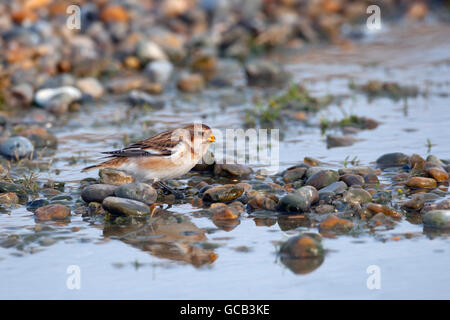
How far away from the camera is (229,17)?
1630 centimetres

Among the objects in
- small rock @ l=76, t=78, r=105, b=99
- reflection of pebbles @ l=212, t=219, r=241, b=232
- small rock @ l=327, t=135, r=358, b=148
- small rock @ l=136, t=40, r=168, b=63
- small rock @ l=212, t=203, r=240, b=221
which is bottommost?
reflection of pebbles @ l=212, t=219, r=241, b=232

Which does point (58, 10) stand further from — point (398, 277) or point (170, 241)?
point (398, 277)

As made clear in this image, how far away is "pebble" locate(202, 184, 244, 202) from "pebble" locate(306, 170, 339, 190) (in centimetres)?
77

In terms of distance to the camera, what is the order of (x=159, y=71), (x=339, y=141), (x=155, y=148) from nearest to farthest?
(x=155, y=148)
(x=339, y=141)
(x=159, y=71)

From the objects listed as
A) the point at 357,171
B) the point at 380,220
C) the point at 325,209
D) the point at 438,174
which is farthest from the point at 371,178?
the point at 380,220

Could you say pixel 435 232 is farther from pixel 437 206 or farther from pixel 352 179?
pixel 352 179

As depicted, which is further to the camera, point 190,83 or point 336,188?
point 190,83

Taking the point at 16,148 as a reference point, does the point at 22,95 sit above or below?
above

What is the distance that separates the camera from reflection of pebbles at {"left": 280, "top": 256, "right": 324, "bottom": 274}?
5.23 m

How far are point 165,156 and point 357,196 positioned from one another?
1.94 meters

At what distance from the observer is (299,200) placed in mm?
6391

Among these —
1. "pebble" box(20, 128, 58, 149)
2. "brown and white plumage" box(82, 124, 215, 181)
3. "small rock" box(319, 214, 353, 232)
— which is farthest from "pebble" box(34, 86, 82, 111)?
"small rock" box(319, 214, 353, 232)

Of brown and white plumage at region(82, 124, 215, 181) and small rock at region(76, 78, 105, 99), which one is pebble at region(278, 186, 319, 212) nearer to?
brown and white plumage at region(82, 124, 215, 181)
